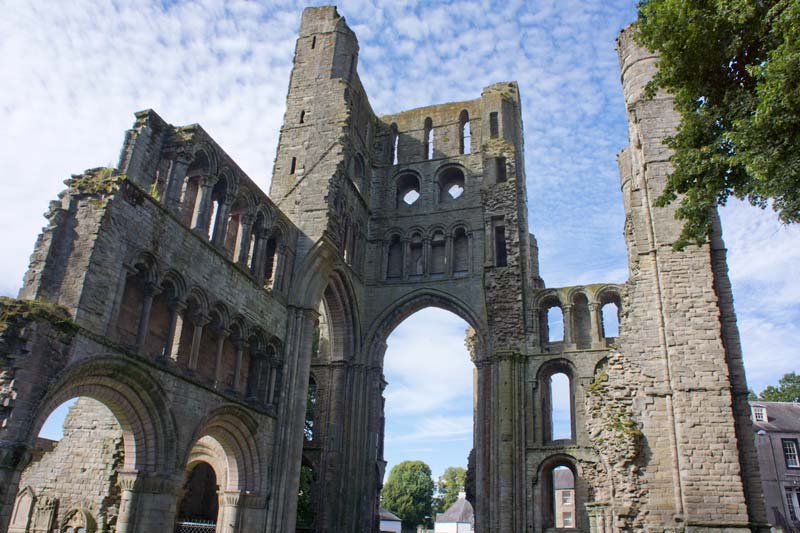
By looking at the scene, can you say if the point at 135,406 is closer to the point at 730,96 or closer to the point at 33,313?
the point at 33,313

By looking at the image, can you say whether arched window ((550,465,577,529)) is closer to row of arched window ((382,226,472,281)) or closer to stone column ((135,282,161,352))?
row of arched window ((382,226,472,281))

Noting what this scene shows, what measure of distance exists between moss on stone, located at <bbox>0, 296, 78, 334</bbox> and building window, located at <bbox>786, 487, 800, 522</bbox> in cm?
3069

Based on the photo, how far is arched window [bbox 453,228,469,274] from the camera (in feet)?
77.5

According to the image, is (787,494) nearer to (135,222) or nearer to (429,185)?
(429,185)

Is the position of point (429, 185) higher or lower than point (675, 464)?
higher

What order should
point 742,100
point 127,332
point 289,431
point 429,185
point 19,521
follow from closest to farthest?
1. point 742,100
2. point 127,332
3. point 19,521
4. point 289,431
5. point 429,185

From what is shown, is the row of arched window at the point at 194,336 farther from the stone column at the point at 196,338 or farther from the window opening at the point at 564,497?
the window opening at the point at 564,497

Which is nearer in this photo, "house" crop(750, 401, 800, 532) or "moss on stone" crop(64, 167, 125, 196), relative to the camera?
"moss on stone" crop(64, 167, 125, 196)

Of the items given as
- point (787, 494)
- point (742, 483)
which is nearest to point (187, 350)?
point (742, 483)

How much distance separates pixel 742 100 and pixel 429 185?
638 inches

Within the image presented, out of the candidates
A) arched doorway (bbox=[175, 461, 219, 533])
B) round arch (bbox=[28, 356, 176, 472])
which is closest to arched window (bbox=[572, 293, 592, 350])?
arched doorway (bbox=[175, 461, 219, 533])

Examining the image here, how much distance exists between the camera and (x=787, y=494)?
2945 centimetres

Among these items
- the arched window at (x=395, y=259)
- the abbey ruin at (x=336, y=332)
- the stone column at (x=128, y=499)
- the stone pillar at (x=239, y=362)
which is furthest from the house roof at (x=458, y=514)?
the stone column at (x=128, y=499)

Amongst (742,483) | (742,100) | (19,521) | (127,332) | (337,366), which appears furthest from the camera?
(337,366)
